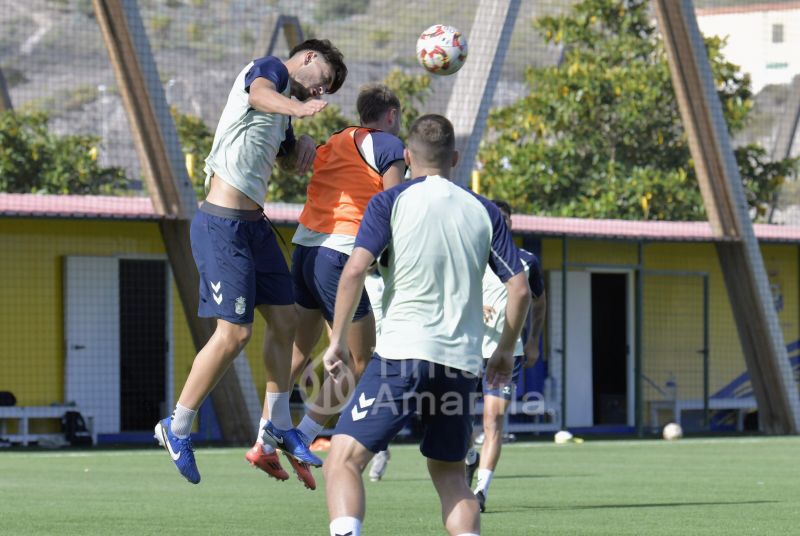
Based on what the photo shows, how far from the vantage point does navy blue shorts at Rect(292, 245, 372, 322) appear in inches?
353

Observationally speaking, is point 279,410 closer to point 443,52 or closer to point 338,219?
point 338,219

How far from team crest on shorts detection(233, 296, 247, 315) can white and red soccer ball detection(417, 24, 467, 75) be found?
324cm

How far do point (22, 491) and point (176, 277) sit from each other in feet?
24.3

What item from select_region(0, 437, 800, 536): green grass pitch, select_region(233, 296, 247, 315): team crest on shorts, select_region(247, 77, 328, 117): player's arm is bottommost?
select_region(0, 437, 800, 536): green grass pitch

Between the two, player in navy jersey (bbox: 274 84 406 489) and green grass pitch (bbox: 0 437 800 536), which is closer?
player in navy jersey (bbox: 274 84 406 489)

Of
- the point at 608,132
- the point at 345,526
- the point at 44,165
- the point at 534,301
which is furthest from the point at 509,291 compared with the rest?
the point at 44,165

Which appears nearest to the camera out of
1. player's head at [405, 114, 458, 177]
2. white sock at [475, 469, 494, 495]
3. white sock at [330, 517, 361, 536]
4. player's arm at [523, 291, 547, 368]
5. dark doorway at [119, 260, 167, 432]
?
white sock at [330, 517, 361, 536]

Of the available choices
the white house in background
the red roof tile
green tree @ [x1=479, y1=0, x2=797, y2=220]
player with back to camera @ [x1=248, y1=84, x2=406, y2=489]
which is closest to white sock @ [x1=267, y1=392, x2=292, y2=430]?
player with back to camera @ [x1=248, y1=84, x2=406, y2=489]

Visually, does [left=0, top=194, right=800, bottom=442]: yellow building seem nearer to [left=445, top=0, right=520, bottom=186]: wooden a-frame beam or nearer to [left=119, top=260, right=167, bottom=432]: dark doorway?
[left=119, top=260, right=167, bottom=432]: dark doorway

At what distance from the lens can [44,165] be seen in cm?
3381

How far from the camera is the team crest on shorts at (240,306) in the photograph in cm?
824

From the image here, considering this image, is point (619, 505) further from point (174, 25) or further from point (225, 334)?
point (174, 25)

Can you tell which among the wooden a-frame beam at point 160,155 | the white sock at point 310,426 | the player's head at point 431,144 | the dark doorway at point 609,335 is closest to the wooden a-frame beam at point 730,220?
the dark doorway at point 609,335

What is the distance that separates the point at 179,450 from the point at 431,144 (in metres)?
2.47
